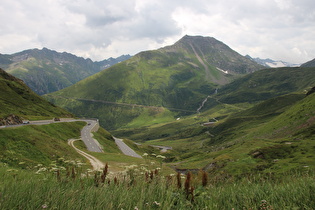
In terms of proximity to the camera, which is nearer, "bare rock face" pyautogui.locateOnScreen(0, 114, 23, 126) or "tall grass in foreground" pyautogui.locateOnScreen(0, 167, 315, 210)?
"tall grass in foreground" pyautogui.locateOnScreen(0, 167, 315, 210)

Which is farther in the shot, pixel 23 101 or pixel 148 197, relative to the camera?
pixel 23 101

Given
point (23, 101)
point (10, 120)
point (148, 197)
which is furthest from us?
point (23, 101)

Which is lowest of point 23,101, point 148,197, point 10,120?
point 148,197

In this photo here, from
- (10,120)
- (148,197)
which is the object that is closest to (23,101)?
(10,120)

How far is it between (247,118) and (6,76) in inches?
8131

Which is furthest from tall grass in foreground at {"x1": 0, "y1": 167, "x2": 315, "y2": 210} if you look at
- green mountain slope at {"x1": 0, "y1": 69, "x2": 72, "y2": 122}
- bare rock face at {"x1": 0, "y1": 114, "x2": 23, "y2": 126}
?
green mountain slope at {"x1": 0, "y1": 69, "x2": 72, "y2": 122}

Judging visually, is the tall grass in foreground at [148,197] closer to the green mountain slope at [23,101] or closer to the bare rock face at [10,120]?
the bare rock face at [10,120]

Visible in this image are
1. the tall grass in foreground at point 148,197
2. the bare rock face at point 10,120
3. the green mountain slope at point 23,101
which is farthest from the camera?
the green mountain slope at point 23,101

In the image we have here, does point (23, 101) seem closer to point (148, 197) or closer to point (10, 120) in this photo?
point (10, 120)

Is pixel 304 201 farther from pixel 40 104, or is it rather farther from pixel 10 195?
pixel 40 104

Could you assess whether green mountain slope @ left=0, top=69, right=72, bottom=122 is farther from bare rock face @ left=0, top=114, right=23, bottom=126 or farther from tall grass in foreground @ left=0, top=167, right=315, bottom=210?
tall grass in foreground @ left=0, top=167, right=315, bottom=210

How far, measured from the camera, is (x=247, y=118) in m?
196

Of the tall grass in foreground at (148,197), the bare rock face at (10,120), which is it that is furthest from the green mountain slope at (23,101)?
the tall grass in foreground at (148,197)

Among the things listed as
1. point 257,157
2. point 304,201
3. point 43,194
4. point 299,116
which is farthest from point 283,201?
point 299,116
